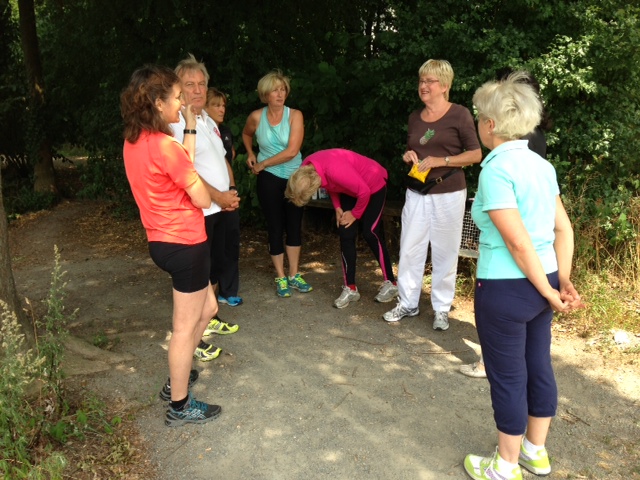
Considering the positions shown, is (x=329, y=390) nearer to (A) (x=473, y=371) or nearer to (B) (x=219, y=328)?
(A) (x=473, y=371)

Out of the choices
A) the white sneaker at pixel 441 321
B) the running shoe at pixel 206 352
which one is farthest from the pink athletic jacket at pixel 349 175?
the running shoe at pixel 206 352

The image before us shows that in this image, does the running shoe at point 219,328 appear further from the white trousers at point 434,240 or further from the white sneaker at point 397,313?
the white trousers at point 434,240

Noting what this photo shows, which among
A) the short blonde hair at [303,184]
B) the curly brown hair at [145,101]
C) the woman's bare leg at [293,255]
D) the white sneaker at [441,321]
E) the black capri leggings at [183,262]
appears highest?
the curly brown hair at [145,101]

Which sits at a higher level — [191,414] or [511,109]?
[511,109]

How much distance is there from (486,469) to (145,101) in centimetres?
252

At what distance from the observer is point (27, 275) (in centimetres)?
665

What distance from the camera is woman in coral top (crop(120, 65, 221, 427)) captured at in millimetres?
3061

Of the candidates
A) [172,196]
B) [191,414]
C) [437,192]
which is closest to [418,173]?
[437,192]

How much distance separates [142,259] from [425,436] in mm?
4644

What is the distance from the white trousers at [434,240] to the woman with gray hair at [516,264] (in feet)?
5.84

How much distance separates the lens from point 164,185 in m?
3.11

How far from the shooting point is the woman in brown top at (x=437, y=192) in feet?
14.4

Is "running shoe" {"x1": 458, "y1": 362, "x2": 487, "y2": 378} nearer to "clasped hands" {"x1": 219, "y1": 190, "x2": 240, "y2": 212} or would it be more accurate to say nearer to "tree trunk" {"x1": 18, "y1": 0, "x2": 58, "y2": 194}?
"clasped hands" {"x1": 219, "y1": 190, "x2": 240, "y2": 212}

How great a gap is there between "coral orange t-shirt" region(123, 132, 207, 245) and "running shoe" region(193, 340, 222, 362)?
128 cm
